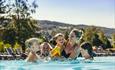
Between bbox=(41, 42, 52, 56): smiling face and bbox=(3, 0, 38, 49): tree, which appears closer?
bbox=(41, 42, 52, 56): smiling face

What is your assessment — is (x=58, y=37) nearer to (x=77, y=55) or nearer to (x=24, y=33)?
(x=77, y=55)

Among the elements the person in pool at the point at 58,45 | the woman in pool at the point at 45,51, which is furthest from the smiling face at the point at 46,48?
the person in pool at the point at 58,45

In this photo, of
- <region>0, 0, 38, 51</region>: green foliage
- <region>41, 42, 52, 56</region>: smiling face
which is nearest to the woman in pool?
<region>41, 42, 52, 56</region>: smiling face

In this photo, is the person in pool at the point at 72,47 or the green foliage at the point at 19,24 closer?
the person in pool at the point at 72,47

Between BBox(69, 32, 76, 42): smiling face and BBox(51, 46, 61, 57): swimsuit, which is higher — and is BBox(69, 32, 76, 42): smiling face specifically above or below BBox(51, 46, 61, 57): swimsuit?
above

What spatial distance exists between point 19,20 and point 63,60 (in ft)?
90.1

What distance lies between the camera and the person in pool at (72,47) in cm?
1073

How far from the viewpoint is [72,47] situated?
35.4ft

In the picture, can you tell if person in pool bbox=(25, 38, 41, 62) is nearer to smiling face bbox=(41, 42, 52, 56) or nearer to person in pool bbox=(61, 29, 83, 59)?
smiling face bbox=(41, 42, 52, 56)

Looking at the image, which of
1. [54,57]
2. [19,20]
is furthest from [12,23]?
[54,57]

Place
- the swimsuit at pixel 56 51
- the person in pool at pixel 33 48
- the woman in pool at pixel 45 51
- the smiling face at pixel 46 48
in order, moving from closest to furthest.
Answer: the person in pool at pixel 33 48, the swimsuit at pixel 56 51, the woman in pool at pixel 45 51, the smiling face at pixel 46 48

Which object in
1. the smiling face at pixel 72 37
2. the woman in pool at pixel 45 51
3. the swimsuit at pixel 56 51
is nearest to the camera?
the smiling face at pixel 72 37

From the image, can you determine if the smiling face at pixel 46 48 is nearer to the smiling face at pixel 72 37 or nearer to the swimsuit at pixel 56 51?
the swimsuit at pixel 56 51

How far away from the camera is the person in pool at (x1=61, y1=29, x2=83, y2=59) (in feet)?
35.2
